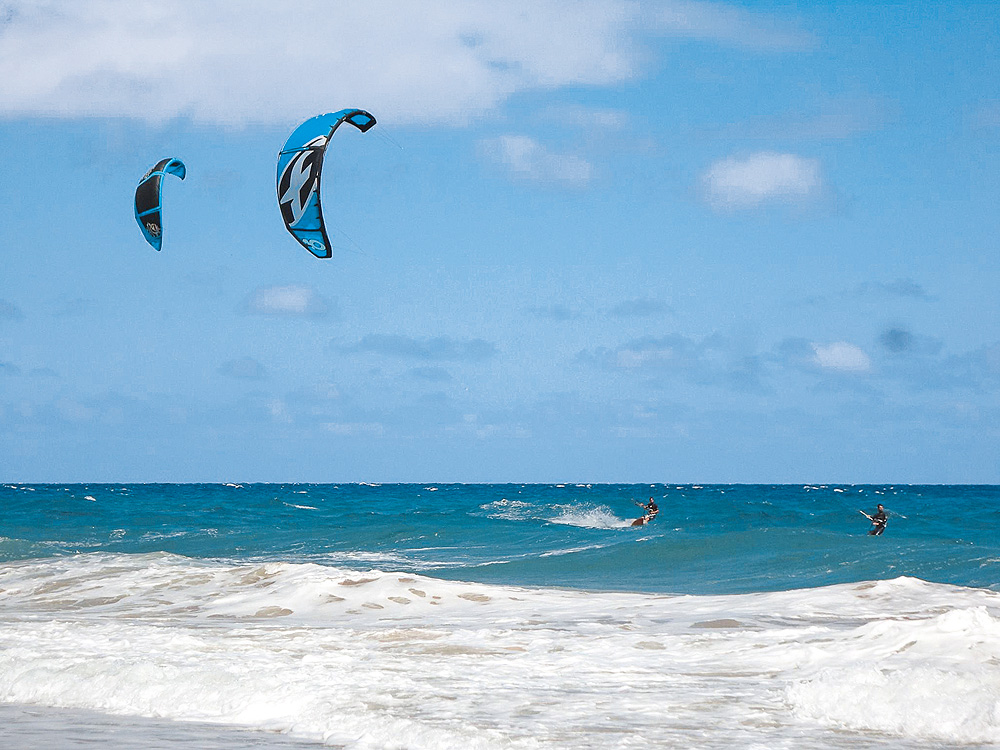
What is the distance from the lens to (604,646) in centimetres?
777

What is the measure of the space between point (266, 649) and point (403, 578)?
3.56 meters

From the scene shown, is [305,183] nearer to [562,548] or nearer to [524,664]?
[524,664]

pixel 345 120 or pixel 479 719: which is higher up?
pixel 345 120

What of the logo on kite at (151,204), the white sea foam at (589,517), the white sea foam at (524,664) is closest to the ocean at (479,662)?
the white sea foam at (524,664)

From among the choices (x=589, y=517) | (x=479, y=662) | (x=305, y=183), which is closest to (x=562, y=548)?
(x=305, y=183)

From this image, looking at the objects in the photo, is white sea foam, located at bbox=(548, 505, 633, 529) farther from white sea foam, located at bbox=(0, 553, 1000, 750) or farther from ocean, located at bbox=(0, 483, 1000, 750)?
white sea foam, located at bbox=(0, 553, 1000, 750)

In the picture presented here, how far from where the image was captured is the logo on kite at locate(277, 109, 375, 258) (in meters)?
13.5

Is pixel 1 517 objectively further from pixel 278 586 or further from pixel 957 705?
pixel 957 705

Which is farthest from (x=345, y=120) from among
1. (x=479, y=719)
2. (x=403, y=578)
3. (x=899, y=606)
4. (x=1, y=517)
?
(x=1, y=517)

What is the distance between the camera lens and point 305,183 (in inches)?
539

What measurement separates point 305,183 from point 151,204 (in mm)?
2985

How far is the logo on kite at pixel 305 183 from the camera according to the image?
13.5 m

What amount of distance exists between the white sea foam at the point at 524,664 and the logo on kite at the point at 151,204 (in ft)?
20.3

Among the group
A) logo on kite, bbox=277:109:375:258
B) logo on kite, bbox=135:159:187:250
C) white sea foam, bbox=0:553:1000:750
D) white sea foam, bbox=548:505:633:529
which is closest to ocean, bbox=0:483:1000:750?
white sea foam, bbox=0:553:1000:750
